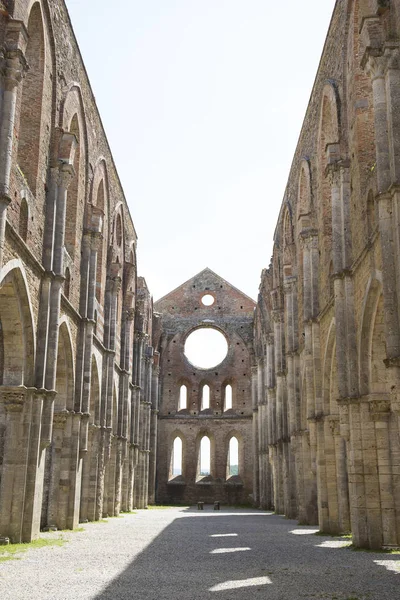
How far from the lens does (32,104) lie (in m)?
16.2

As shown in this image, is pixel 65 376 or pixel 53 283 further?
pixel 65 376

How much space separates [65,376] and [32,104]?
741 cm

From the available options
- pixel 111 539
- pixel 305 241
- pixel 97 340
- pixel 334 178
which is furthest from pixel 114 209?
pixel 111 539

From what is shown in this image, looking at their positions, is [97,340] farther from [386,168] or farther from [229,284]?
[229,284]

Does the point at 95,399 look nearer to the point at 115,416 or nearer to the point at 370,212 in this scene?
the point at 115,416

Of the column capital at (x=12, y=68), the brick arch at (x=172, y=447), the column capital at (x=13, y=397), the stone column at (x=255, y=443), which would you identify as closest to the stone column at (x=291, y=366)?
the column capital at (x=13, y=397)

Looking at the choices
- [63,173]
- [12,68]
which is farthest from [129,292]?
[12,68]

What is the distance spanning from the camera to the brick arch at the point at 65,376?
19.2m

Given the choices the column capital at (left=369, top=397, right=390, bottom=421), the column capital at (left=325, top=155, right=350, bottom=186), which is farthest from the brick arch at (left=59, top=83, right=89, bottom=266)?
the column capital at (left=369, top=397, right=390, bottom=421)

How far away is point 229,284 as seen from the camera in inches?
1837

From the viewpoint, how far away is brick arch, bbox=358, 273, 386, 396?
14070 millimetres

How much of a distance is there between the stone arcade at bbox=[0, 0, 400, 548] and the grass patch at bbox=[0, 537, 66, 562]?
0.45 metres

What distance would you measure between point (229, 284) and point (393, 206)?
115 feet

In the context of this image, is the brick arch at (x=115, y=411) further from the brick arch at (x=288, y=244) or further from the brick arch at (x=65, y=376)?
the brick arch at (x=288, y=244)
